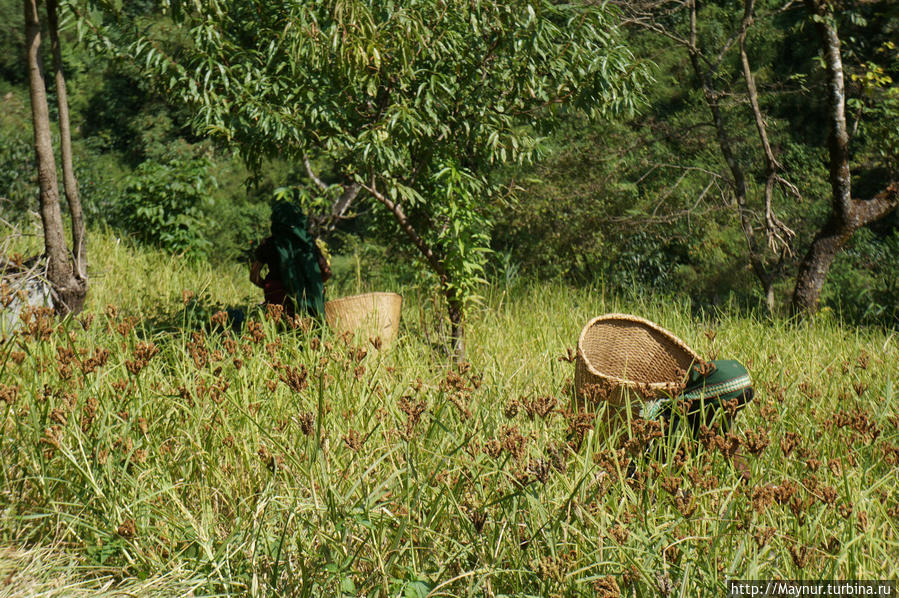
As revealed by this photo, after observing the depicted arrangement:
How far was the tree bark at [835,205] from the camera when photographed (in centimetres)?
708

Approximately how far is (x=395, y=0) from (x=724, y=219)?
6.38 m

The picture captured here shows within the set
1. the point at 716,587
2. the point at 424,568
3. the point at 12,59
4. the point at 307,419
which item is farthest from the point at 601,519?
the point at 12,59

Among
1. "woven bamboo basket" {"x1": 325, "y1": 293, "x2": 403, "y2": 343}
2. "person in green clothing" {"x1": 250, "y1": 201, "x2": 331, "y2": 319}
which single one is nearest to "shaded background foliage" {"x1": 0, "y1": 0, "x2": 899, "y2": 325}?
"person in green clothing" {"x1": 250, "y1": 201, "x2": 331, "y2": 319}

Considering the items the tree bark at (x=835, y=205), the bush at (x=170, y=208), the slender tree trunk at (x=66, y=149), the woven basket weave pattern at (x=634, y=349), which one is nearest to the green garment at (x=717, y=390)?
the woven basket weave pattern at (x=634, y=349)

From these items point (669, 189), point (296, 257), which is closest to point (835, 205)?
point (669, 189)

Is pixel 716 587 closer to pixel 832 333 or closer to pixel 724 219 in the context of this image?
pixel 832 333

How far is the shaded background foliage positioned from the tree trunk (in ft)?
8.31

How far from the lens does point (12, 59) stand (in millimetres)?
21703

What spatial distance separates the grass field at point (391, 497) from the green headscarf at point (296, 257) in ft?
5.82

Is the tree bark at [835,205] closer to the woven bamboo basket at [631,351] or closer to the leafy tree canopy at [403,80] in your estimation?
the leafy tree canopy at [403,80]

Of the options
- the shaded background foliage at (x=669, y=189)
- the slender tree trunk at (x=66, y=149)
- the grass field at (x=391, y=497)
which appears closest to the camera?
the grass field at (x=391, y=497)

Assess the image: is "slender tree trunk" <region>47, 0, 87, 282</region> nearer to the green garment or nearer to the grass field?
the grass field

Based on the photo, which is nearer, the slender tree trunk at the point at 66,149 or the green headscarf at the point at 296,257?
the slender tree trunk at the point at 66,149

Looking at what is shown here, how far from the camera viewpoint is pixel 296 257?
Answer: 5535 millimetres
